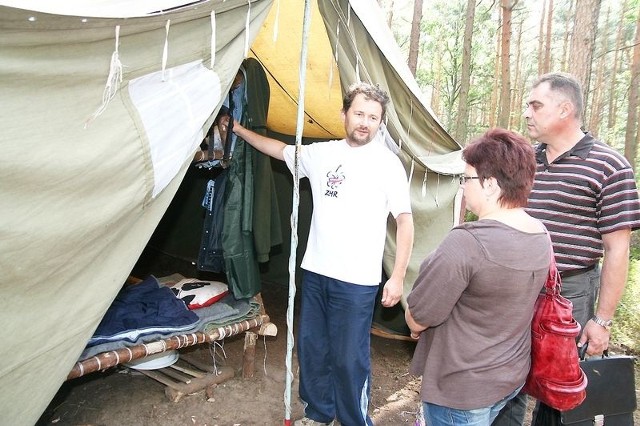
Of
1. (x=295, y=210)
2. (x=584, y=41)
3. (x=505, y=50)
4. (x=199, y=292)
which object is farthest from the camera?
(x=505, y=50)

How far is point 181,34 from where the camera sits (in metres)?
1.85

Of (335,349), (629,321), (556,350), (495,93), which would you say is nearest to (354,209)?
(335,349)

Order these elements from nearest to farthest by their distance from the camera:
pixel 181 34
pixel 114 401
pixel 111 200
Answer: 1. pixel 111 200
2. pixel 181 34
3. pixel 114 401

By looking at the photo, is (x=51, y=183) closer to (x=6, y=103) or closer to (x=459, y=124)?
(x=6, y=103)

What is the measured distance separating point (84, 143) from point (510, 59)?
19.9m

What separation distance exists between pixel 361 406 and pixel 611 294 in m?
1.27

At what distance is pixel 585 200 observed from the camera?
203 cm

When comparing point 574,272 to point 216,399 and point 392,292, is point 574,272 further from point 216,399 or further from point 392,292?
point 216,399

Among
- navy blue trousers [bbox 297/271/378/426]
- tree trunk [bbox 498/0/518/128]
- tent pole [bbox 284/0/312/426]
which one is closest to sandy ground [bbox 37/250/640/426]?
tent pole [bbox 284/0/312/426]

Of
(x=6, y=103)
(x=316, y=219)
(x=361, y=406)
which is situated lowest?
(x=361, y=406)

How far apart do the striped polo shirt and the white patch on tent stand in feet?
4.98

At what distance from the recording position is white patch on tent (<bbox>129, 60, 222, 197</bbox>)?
5.83 feet

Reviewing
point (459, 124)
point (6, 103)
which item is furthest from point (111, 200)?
point (459, 124)

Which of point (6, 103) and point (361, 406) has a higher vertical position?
point (6, 103)
